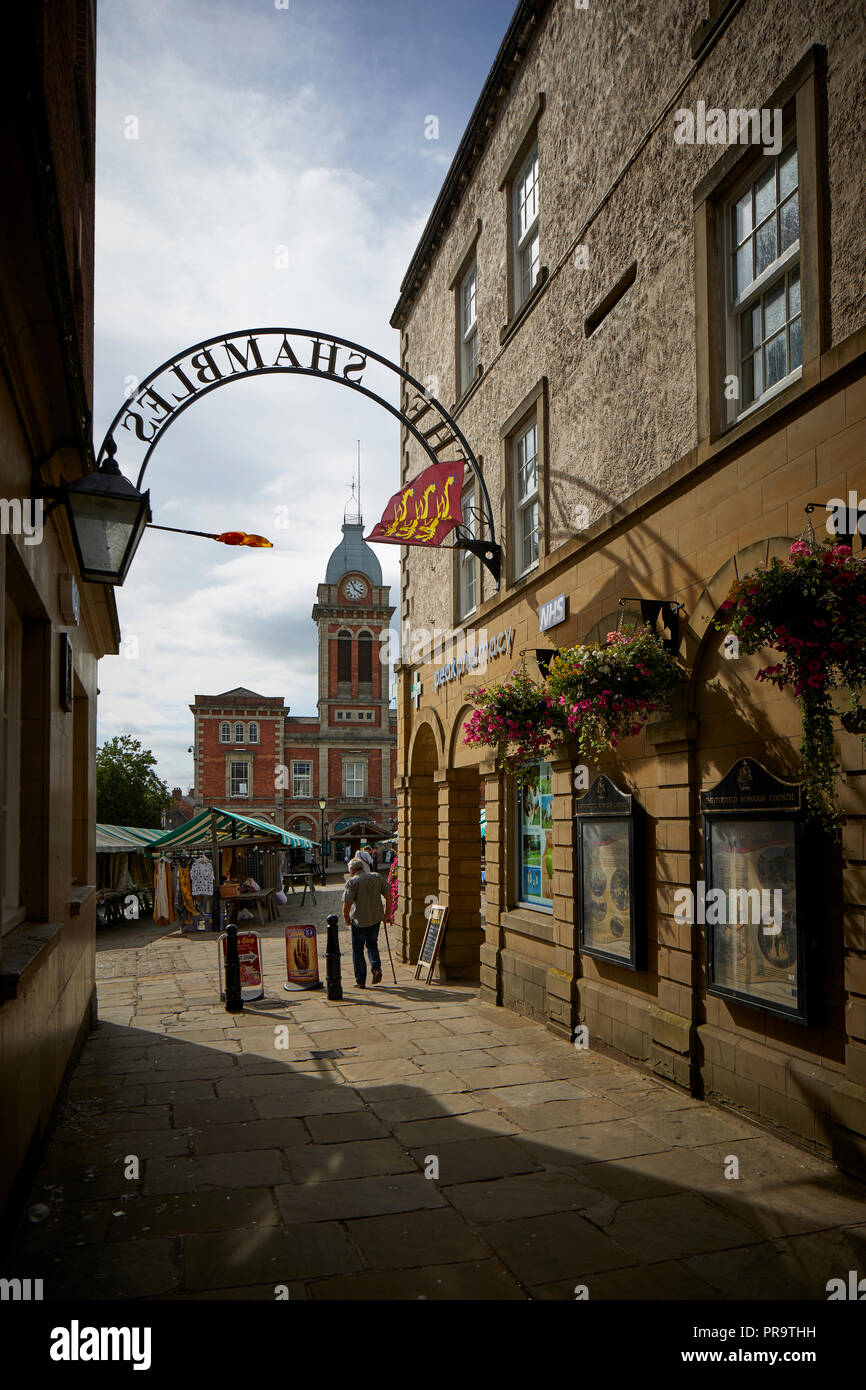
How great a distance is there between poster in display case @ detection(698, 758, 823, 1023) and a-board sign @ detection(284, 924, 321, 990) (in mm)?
7256

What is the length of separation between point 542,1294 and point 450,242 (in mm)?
14409

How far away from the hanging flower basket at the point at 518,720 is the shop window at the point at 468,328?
22.0ft

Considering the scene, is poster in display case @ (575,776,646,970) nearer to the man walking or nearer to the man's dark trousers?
the man walking

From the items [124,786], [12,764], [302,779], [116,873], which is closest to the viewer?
[12,764]

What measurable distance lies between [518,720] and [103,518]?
4337 mm

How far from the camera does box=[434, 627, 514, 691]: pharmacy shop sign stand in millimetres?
11680

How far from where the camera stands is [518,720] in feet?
29.2

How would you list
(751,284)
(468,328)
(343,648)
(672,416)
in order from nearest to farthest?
(751,284), (672,416), (468,328), (343,648)

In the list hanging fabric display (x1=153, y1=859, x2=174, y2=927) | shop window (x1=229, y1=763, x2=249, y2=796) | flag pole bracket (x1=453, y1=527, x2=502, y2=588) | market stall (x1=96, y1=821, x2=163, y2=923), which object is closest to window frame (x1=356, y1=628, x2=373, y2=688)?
shop window (x1=229, y1=763, x2=249, y2=796)

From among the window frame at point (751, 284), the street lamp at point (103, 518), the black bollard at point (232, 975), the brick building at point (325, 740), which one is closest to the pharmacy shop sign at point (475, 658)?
the black bollard at point (232, 975)

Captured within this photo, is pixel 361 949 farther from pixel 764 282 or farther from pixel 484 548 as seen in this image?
pixel 764 282

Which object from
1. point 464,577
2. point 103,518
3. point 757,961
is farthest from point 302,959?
point 103,518

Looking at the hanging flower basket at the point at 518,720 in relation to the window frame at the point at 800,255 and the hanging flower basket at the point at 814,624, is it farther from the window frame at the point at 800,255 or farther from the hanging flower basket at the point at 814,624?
the hanging flower basket at the point at 814,624
